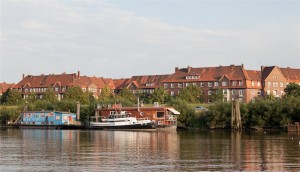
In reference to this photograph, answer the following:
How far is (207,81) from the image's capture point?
509 feet

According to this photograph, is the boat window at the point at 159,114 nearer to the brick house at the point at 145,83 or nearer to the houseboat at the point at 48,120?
the houseboat at the point at 48,120

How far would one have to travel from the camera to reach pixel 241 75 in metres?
149

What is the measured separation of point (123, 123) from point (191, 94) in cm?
4544

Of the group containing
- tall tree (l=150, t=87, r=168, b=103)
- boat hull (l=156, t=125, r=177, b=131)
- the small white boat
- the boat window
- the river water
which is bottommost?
the river water

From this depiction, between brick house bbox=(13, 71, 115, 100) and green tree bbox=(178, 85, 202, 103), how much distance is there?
131 ft

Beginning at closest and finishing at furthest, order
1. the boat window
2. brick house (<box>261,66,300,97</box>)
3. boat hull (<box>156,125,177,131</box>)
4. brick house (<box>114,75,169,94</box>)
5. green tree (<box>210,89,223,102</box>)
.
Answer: boat hull (<box>156,125,177,131</box>) < the boat window < green tree (<box>210,89,223,102</box>) < brick house (<box>261,66,300,97</box>) < brick house (<box>114,75,169,94</box>)

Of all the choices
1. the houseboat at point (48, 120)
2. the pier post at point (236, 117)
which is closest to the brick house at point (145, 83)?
the houseboat at point (48, 120)

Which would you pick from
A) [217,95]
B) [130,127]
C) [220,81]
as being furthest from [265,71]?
[130,127]

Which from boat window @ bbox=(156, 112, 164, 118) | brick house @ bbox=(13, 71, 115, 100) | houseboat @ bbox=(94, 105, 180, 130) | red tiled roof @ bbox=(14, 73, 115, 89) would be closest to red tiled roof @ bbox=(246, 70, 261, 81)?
houseboat @ bbox=(94, 105, 180, 130)

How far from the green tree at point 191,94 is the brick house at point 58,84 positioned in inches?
1573

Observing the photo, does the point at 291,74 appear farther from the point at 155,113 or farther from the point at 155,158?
the point at 155,158

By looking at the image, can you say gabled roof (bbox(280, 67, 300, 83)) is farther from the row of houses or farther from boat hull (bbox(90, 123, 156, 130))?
boat hull (bbox(90, 123, 156, 130))

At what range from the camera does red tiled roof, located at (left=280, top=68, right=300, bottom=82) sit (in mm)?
162062

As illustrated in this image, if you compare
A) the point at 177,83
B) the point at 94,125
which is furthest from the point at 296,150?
the point at 177,83
